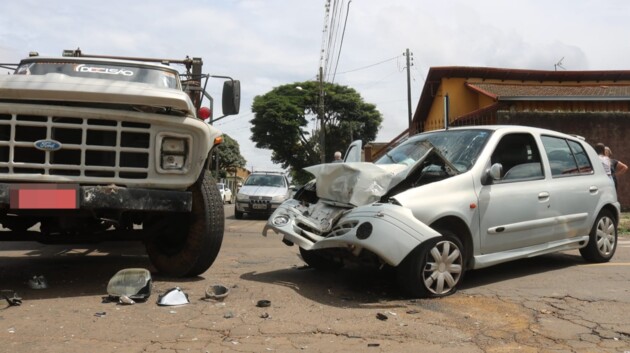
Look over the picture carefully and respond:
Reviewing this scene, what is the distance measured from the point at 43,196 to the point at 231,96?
271 cm

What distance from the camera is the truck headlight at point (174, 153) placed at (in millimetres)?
4438

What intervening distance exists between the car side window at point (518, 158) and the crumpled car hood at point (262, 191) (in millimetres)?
9719

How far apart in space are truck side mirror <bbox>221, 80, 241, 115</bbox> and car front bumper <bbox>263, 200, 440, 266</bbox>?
1.84 metres

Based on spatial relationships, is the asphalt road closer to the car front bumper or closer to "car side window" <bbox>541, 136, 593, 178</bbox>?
the car front bumper

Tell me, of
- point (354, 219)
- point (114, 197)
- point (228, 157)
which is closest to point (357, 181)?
point (354, 219)

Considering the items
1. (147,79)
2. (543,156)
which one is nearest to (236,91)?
(147,79)

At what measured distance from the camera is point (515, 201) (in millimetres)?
5078

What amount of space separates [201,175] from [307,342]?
2.00 m

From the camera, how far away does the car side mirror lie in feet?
15.9

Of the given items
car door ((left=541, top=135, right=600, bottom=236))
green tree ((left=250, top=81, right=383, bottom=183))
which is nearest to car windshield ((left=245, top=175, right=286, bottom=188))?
car door ((left=541, top=135, right=600, bottom=236))

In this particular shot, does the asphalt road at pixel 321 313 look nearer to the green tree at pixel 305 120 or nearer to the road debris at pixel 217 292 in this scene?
the road debris at pixel 217 292

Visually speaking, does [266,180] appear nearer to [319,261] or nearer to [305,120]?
[319,261]

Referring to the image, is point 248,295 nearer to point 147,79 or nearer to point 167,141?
point 167,141

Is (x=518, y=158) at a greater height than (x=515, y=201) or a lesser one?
greater
